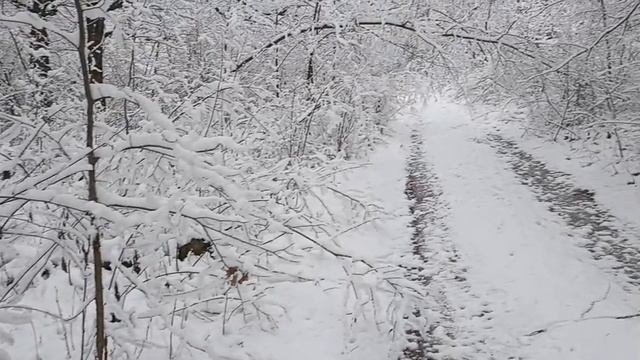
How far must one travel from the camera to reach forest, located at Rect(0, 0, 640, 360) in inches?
94.0

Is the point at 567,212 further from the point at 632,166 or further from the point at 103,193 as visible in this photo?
the point at 103,193

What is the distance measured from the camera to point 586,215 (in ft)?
22.3

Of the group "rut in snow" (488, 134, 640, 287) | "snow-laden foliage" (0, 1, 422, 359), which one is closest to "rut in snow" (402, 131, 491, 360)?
"snow-laden foliage" (0, 1, 422, 359)

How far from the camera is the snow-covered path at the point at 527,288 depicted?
3.80 meters

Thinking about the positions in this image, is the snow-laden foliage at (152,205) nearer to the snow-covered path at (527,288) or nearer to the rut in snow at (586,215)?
the snow-covered path at (527,288)

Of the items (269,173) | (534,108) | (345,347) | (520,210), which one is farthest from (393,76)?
(345,347)

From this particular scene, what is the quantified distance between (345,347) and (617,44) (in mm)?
7821

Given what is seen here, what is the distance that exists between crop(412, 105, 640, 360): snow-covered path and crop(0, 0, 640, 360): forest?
0.92 feet

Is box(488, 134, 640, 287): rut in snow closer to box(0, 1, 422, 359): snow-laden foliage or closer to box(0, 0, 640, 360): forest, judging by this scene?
box(0, 0, 640, 360): forest

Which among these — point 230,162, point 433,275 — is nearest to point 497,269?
point 433,275

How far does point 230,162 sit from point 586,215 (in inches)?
197

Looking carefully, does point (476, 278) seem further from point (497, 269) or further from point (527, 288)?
point (527, 288)

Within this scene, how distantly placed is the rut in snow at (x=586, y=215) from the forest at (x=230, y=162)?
0.37 ft

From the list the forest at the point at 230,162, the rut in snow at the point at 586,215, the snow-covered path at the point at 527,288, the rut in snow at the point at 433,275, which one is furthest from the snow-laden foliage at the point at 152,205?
the rut in snow at the point at 586,215
